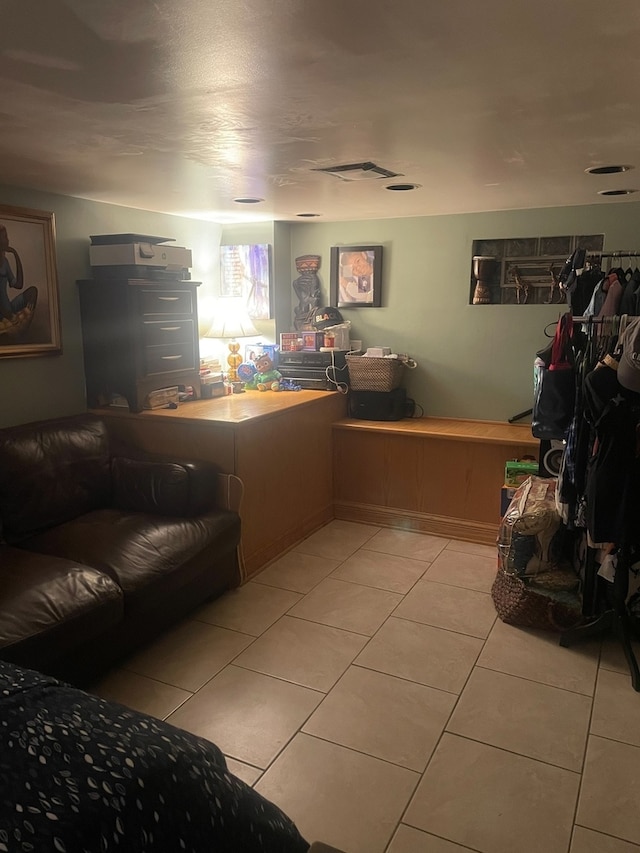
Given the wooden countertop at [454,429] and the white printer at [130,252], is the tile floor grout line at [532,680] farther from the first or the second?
the white printer at [130,252]

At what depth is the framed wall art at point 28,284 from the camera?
3.12m

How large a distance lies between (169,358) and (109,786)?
308cm

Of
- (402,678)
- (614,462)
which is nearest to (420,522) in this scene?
(402,678)

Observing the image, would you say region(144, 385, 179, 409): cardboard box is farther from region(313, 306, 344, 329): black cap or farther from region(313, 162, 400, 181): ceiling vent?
region(313, 162, 400, 181): ceiling vent

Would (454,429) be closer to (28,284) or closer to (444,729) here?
(444,729)

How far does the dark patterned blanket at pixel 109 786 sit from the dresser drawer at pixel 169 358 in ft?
8.77

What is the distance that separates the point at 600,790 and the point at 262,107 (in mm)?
2300

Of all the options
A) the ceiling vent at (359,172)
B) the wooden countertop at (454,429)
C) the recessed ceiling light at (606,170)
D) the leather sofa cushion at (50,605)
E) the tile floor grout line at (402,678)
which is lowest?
the tile floor grout line at (402,678)

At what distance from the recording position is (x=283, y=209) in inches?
154

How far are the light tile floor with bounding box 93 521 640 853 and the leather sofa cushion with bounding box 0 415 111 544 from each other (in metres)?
0.80

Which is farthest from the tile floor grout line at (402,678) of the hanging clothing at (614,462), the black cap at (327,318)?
the black cap at (327,318)

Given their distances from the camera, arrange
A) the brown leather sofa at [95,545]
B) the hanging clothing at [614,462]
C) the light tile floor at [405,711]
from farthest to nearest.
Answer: the hanging clothing at [614,462] → the brown leather sofa at [95,545] → the light tile floor at [405,711]

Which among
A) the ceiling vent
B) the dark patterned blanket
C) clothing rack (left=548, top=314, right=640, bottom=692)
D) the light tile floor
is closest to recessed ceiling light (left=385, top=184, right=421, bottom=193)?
the ceiling vent

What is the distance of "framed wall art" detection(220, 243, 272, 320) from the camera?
454 cm
